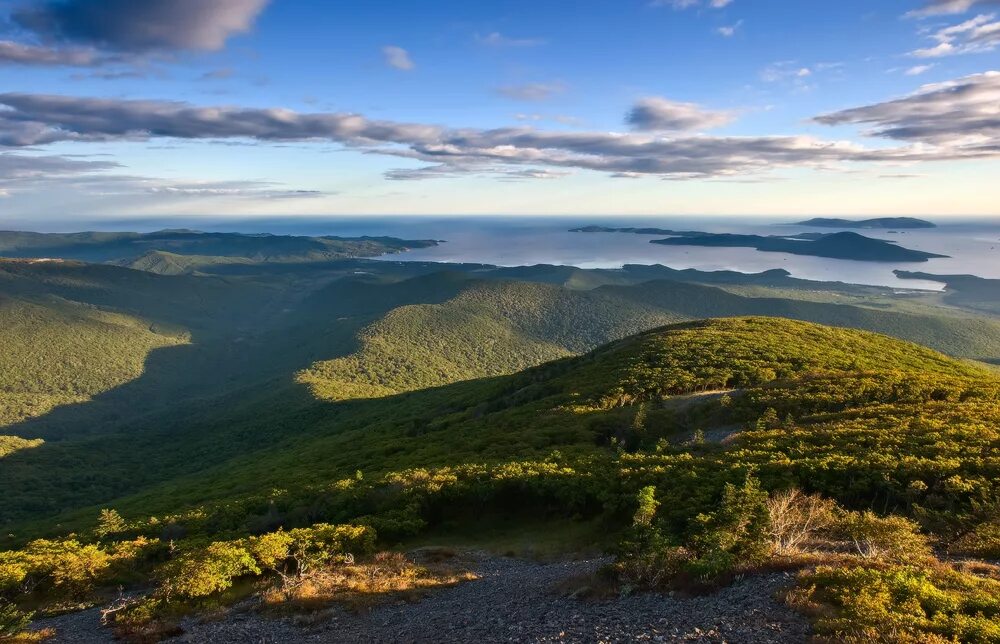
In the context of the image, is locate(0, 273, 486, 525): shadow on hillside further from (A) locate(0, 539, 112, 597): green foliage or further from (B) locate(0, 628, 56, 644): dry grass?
(B) locate(0, 628, 56, 644): dry grass

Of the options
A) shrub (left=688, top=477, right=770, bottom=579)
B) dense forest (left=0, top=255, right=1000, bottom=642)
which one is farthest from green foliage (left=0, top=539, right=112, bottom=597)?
shrub (left=688, top=477, right=770, bottom=579)

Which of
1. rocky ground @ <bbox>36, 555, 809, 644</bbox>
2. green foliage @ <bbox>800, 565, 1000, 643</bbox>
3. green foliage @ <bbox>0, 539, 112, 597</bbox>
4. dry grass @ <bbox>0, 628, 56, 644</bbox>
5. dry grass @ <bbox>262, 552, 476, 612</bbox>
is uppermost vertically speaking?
green foliage @ <bbox>800, 565, 1000, 643</bbox>

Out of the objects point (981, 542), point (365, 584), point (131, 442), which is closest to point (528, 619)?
point (365, 584)

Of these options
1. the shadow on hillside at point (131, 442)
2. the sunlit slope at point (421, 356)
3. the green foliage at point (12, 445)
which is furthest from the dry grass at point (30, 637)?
the sunlit slope at point (421, 356)

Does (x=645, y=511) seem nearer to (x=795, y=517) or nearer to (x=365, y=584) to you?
(x=795, y=517)

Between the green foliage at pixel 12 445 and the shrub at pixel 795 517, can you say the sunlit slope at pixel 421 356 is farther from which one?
the shrub at pixel 795 517
